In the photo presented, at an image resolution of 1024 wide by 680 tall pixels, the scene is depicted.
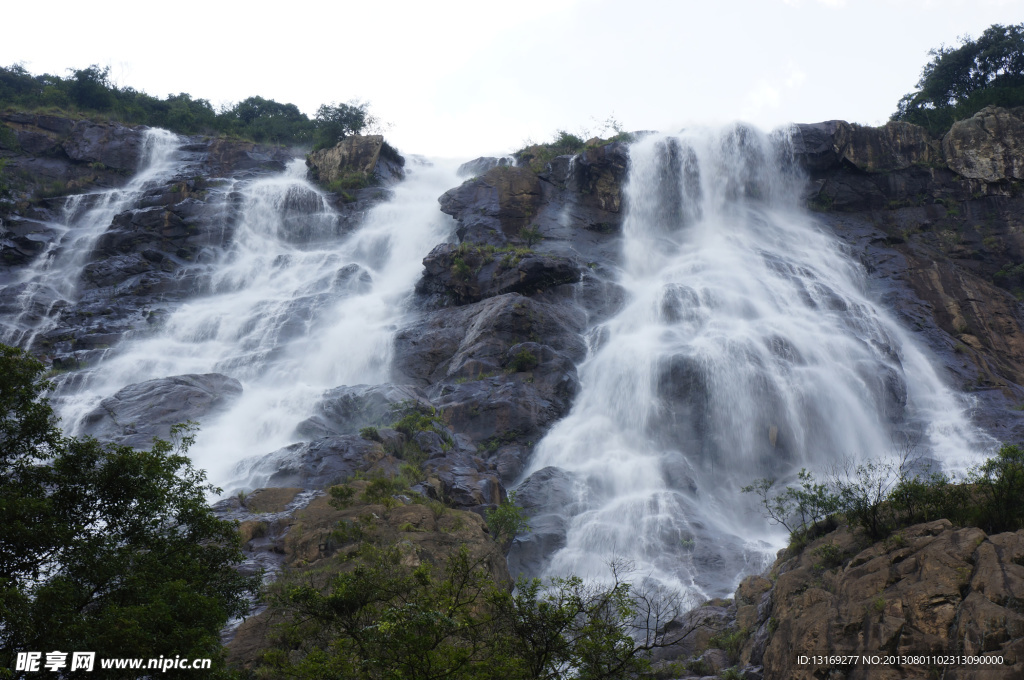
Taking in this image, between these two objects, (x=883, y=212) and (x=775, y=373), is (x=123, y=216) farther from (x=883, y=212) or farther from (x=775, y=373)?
(x=883, y=212)

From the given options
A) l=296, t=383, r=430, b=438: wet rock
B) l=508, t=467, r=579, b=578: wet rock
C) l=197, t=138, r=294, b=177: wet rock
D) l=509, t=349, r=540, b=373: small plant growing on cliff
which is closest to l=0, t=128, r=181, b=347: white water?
l=197, t=138, r=294, b=177: wet rock

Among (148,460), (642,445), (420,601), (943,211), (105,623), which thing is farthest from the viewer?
(943,211)

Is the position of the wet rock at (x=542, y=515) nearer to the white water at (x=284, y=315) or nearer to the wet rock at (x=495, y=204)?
the white water at (x=284, y=315)

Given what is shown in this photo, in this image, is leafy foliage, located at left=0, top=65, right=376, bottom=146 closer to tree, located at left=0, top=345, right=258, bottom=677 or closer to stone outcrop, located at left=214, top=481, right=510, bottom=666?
stone outcrop, located at left=214, top=481, right=510, bottom=666

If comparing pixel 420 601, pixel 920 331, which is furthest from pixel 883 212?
pixel 420 601

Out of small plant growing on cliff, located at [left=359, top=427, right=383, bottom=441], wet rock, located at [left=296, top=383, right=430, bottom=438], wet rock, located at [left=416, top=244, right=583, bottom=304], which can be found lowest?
small plant growing on cliff, located at [left=359, top=427, right=383, bottom=441]

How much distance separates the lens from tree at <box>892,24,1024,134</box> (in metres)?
38.4

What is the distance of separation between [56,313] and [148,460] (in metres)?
27.4

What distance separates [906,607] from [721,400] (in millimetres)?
15853

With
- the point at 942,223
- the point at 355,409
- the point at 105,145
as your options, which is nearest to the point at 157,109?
the point at 105,145

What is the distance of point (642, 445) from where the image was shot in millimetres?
23219

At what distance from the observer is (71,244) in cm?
3506

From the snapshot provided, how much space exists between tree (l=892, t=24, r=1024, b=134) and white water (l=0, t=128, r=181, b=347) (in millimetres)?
47277

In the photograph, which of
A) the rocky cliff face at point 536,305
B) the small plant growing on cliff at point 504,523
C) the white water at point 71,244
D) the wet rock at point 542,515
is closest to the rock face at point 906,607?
the rocky cliff face at point 536,305
